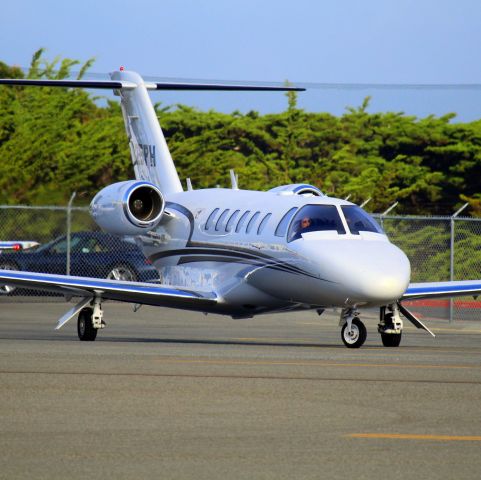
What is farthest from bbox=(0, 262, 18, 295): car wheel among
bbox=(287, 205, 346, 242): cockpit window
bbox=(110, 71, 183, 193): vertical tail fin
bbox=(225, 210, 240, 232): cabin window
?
bbox=(287, 205, 346, 242): cockpit window

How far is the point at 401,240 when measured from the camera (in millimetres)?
39312

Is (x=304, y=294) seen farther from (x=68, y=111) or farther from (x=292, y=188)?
(x=68, y=111)

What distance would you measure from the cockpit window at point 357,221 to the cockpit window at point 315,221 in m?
0.15

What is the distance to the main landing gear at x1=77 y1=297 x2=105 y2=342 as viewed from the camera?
65.5 feet

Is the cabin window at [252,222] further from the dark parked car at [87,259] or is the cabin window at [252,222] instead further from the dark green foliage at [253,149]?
the dark green foliage at [253,149]

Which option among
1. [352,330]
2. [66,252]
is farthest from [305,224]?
[66,252]

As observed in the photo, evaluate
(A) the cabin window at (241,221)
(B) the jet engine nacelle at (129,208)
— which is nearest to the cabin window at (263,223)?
(A) the cabin window at (241,221)

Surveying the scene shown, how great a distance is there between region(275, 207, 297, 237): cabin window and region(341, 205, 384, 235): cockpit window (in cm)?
76

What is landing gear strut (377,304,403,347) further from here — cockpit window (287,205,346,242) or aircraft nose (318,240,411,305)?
cockpit window (287,205,346,242)

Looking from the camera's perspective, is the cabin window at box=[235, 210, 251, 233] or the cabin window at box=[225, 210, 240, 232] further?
the cabin window at box=[225, 210, 240, 232]

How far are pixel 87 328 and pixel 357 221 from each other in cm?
428

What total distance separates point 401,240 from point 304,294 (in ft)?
67.6

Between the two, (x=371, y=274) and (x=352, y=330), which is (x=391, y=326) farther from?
(x=371, y=274)

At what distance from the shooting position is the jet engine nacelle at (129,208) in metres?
21.9
